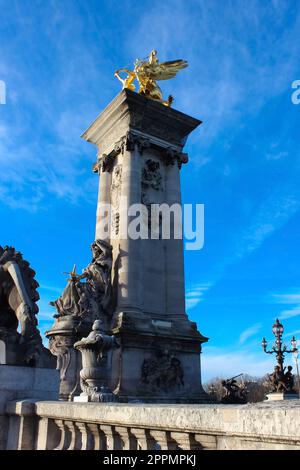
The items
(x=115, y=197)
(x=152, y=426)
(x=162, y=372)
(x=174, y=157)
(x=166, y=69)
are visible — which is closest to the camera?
(x=152, y=426)

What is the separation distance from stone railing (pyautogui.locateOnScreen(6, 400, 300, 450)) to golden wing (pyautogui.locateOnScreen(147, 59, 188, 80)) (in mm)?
20288

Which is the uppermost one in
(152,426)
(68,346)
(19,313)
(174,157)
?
(174,157)

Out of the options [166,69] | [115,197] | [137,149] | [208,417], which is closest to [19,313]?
[208,417]

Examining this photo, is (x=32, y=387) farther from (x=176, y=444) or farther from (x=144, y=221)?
(x=144, y=221)

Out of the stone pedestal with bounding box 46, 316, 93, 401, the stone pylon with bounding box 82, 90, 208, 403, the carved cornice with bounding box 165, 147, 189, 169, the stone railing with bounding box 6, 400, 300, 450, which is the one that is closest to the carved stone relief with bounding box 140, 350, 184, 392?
the stone pylon with bounding box 82, 90, 208, 403

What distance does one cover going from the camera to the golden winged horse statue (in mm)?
22719

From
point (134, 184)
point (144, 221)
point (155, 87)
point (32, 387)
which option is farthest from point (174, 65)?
point (32, 387)

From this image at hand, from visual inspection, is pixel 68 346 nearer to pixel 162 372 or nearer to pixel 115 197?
pixel 162 372

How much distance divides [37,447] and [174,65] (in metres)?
21.9

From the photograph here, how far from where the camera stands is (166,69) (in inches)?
931

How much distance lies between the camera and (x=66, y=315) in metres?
17.7

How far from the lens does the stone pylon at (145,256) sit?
653 inches

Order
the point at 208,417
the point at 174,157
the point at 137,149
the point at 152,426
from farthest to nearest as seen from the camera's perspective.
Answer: the point at 174,157 → the point at 137,149 → the point at 152,426 → the point at 208,417

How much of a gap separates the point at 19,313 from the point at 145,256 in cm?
1240
